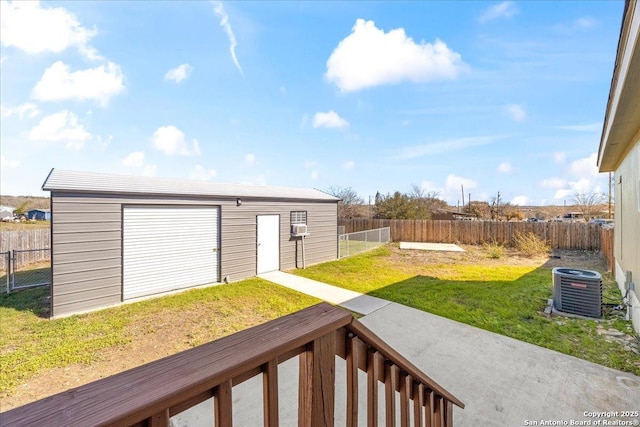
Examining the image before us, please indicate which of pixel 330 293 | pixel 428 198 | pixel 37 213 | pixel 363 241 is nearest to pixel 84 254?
pixel 330 293

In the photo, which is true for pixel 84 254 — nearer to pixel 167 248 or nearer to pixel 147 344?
pixel 167 248

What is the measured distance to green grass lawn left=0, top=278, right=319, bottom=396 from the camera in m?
4.05

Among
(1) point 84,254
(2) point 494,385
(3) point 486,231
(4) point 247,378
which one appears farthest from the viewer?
(3) point 486,231

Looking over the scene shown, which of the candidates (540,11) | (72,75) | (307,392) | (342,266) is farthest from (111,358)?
(540,11)

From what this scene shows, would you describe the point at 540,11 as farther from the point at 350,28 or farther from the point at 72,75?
the point at 72,75

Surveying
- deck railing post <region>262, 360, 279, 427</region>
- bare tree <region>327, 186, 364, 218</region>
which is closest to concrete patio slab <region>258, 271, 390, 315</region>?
deck railing post <region>262, 360, 279, 427</region>

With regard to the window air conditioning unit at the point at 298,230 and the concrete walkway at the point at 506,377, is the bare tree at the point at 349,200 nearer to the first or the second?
the window air conditioning unit at the point at 298,230

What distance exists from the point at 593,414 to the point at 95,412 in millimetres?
4142

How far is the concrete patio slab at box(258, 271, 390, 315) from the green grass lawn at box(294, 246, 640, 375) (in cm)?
36

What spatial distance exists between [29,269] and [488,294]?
46.1 ft

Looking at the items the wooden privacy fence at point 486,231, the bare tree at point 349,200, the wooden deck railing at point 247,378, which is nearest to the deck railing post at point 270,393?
the wooden deck railing at point 247,378

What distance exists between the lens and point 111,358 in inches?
159

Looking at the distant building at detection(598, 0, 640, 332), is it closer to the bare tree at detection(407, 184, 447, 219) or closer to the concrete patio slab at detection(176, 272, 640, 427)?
the concrete patio slab at detection(176, 272, 640, 427)

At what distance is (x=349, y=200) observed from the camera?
2873 cm
